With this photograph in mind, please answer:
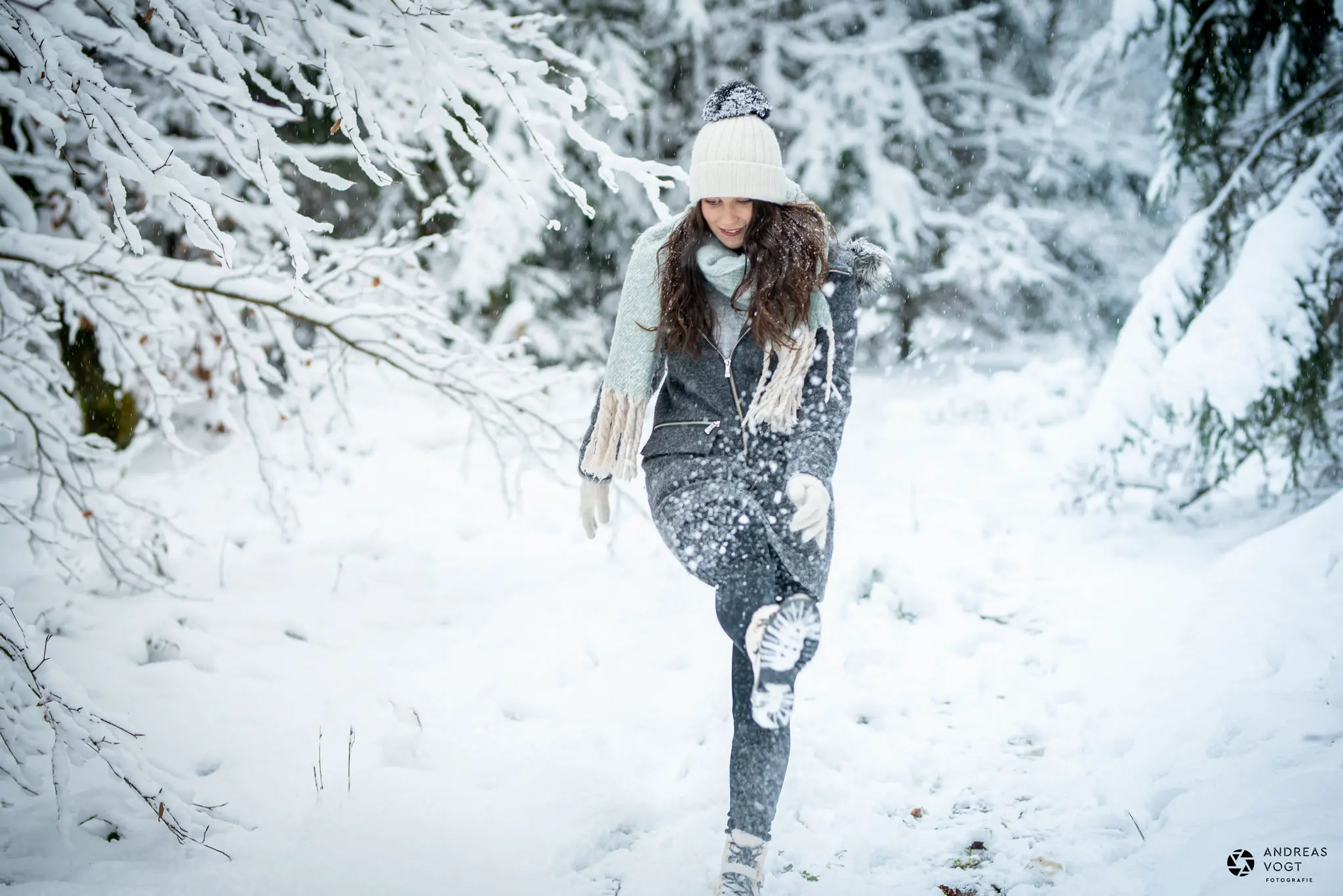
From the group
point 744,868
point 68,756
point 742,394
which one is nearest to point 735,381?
point 742,394

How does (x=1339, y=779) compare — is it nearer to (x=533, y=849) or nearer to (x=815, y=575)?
(x=815, y=575)

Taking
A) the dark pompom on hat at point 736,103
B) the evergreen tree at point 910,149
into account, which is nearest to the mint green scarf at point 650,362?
the dark pompom on hat at point 736,103

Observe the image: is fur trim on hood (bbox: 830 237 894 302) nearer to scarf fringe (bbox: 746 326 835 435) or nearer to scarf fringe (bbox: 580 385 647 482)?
scarf fringe (bbox: 746 326 835 435)

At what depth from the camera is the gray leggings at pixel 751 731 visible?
229 cm

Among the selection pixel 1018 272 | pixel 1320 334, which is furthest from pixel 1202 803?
pixel 1018 272

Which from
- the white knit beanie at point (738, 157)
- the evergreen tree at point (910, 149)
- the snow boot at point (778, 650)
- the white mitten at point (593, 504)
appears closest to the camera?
the snow boot at point (778, 650)

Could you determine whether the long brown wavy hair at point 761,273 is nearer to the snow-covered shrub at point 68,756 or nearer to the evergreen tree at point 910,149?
the snow-covered shrub at point 68,756

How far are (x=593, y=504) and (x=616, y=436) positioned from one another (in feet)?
0.74

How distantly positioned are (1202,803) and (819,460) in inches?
59.8

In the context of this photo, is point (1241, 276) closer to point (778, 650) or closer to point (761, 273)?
point (761, 273)

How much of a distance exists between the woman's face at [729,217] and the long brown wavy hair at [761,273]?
2cm

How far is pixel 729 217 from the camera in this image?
2479 mm

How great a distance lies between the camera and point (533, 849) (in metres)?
2.73

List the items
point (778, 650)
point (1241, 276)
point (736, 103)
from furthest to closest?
point (1241, 276), point (736, 103), point (778, 650)
